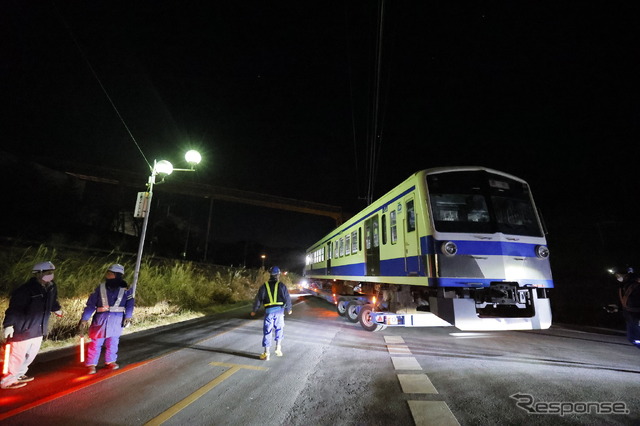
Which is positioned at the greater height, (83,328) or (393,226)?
(393,226)

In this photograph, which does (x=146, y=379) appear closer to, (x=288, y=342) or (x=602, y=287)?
(x=288, y=342)

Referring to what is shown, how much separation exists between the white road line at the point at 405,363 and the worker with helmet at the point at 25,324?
18.8 ft

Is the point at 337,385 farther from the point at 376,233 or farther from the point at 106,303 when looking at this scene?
the point at 376,233

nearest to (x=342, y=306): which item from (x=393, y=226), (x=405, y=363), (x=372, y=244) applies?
(x=372, y=244)

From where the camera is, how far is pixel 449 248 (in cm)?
509

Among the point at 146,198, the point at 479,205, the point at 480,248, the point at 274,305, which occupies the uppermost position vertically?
the point at 146,198

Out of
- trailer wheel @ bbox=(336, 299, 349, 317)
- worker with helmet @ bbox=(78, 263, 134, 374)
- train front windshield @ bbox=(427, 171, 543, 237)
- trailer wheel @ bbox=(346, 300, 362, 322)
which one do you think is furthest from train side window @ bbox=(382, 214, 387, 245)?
worker with helmet @ bbox=(78, 263, 134, 374)

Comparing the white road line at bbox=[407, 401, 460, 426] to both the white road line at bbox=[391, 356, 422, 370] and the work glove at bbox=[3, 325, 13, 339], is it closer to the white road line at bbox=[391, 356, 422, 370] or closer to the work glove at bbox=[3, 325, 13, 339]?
the white road line at bbox=[391, 356, 422, 370]

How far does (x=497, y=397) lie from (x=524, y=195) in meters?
4.35

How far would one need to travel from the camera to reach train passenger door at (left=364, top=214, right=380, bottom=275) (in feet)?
25.7

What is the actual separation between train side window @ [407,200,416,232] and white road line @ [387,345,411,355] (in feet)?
8.78

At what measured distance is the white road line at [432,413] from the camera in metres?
3.04

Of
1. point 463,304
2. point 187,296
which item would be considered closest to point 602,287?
point 463,304

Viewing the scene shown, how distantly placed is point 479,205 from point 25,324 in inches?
314
